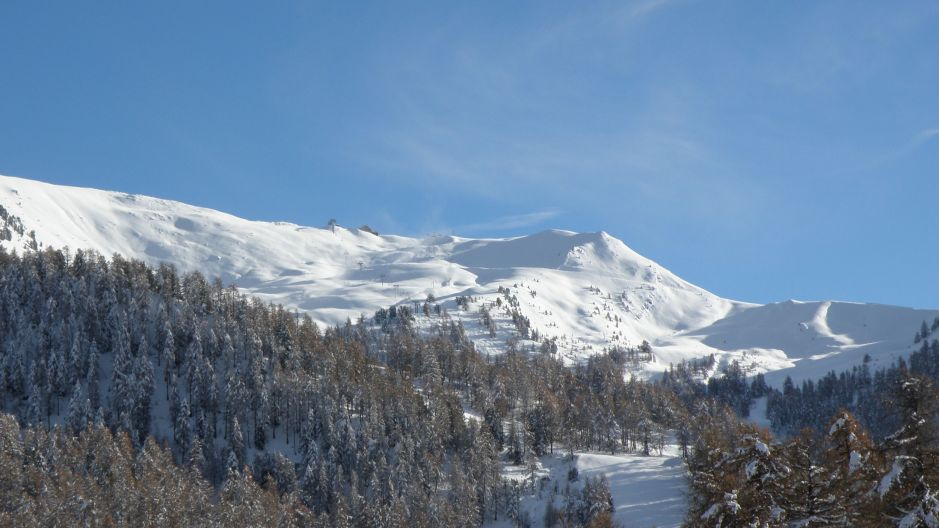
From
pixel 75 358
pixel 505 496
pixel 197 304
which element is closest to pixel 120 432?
pixel 75 358

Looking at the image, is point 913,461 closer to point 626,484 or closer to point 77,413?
point 626,484

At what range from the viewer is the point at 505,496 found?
132500 mm

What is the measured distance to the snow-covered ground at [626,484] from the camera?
128 meters

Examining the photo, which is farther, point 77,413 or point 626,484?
point 626,484

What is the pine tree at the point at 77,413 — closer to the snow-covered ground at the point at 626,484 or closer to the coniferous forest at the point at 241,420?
the coniferous forest at the point at 241,420

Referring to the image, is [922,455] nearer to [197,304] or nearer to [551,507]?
[551,507]

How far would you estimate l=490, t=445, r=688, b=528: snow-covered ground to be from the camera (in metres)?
128

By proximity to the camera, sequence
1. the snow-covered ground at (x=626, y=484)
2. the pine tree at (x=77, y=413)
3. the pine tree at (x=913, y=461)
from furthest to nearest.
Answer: the snow-covered ground at (x=626, y=484), the pine tree at (x=77, y=413), the pine tree at (x=913, y=461)

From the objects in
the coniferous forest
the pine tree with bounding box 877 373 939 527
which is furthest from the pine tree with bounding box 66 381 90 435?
the pine tree with bounding box 877 373 939 527

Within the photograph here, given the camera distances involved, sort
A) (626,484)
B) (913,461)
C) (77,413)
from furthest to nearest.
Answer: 1. (626,484)
2. (77,413)
3. (913,461)

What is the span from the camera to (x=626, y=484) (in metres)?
141

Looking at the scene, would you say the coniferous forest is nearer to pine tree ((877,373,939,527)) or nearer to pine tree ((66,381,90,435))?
pine tree ((66,381,90,435))

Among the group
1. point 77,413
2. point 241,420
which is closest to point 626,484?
point 241,420

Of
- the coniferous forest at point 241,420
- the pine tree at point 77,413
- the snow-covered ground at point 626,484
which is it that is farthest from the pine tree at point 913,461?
the pine tree at point 77,413
